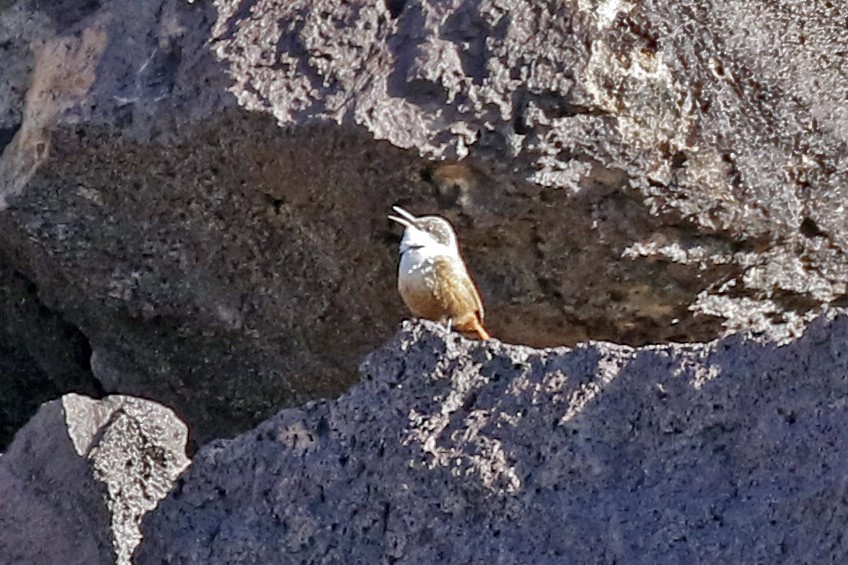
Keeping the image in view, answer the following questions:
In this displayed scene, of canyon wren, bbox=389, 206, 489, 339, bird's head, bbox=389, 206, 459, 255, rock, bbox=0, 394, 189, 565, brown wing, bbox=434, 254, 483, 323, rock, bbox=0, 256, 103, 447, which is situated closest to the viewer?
rock, bbox=0, 394, 189, 565

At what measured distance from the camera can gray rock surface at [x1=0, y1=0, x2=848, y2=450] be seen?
5.34 metres

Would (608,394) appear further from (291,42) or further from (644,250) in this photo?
(291,42)

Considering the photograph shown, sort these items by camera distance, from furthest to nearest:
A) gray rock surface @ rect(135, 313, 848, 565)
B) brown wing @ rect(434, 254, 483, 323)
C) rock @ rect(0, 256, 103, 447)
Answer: rock @ rect(0, 256, 103, 447) → brown wing @ rect(434, 254, 483, 323) → gray rock surface @ rect(135, 313, 848, 565)

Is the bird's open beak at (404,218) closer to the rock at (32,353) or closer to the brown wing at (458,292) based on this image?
the brown wing at (458,292)

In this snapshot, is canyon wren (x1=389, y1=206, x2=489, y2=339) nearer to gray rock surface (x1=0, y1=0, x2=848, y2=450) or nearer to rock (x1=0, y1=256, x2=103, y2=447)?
gray rock surface (x1=0, y1=0, x2=848, y2=450)

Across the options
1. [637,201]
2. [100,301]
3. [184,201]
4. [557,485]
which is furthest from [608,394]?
[100,301]

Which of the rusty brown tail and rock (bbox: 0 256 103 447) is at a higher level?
the rusty brown tail

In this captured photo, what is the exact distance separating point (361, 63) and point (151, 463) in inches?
56.6

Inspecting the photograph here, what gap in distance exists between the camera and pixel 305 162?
215 inches

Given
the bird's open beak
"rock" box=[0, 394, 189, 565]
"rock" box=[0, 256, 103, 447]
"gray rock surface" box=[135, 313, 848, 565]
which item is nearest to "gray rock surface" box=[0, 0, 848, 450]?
the bird's open beak

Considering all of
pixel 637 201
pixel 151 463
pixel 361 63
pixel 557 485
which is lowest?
pixel 151 463

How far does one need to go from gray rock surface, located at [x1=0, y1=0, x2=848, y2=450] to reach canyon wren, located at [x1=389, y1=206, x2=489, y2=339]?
0.06 metres

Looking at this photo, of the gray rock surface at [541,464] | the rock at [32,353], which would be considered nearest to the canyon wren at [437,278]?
the gray rock surface at [541,464]

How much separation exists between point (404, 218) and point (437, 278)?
27cm
